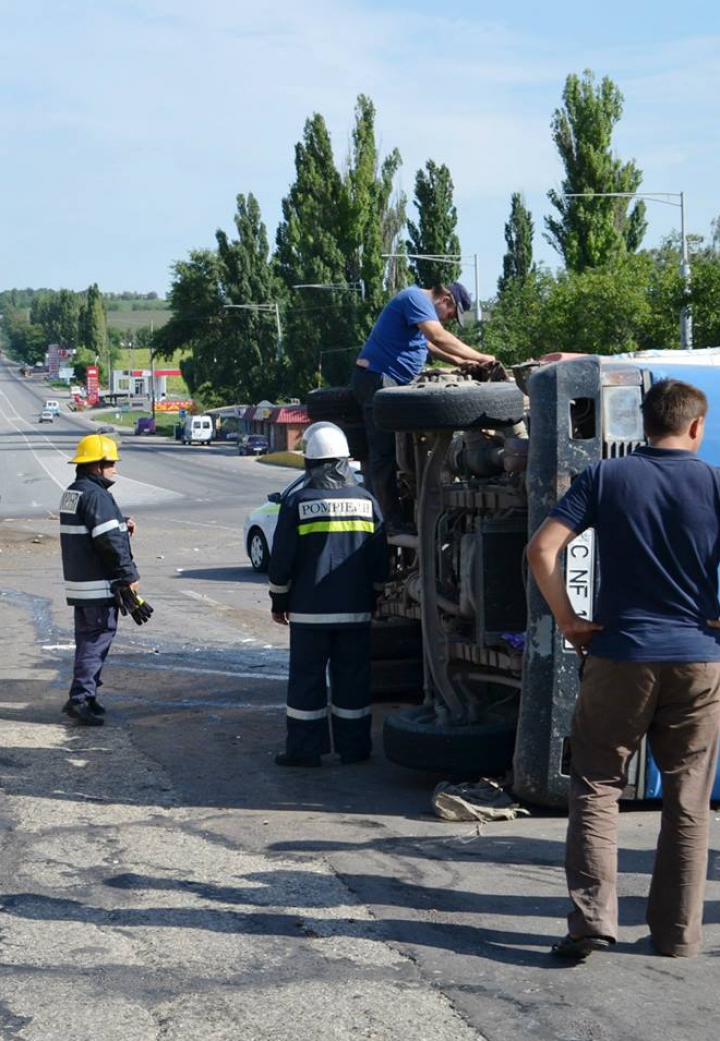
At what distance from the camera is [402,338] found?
28.2ft

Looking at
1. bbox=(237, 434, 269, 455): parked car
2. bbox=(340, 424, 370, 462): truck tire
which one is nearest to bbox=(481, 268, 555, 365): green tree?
bbox=(237, 434, 269, 455): parked car

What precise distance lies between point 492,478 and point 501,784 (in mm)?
1521

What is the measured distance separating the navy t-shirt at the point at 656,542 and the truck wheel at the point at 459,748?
2.39m

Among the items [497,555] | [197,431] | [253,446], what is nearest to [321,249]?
[253,446]

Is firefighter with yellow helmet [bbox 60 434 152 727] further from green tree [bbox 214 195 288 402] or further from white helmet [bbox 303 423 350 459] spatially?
green tree [bbox 214 195 288 402]

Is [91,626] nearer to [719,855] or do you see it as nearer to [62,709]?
[62,709]

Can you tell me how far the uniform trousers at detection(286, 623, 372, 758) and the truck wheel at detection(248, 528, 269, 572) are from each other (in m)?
11.4

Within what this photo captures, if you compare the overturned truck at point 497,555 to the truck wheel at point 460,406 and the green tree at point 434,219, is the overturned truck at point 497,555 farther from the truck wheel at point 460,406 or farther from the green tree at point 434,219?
the green tree at point 434,219

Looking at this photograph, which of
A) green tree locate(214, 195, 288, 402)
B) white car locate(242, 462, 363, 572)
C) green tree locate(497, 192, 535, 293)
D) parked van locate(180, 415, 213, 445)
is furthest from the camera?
parked van locate(180, 415, 213, 445)

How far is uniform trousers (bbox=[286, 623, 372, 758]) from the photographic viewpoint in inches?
310

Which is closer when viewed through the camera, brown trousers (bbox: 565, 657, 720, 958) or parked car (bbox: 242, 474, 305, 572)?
brown trousers (bbox: 565, 657, 720, 958)

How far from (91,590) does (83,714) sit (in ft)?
2.55

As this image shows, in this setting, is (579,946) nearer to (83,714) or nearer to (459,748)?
(459,748)

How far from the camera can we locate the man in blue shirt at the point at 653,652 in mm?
4797
